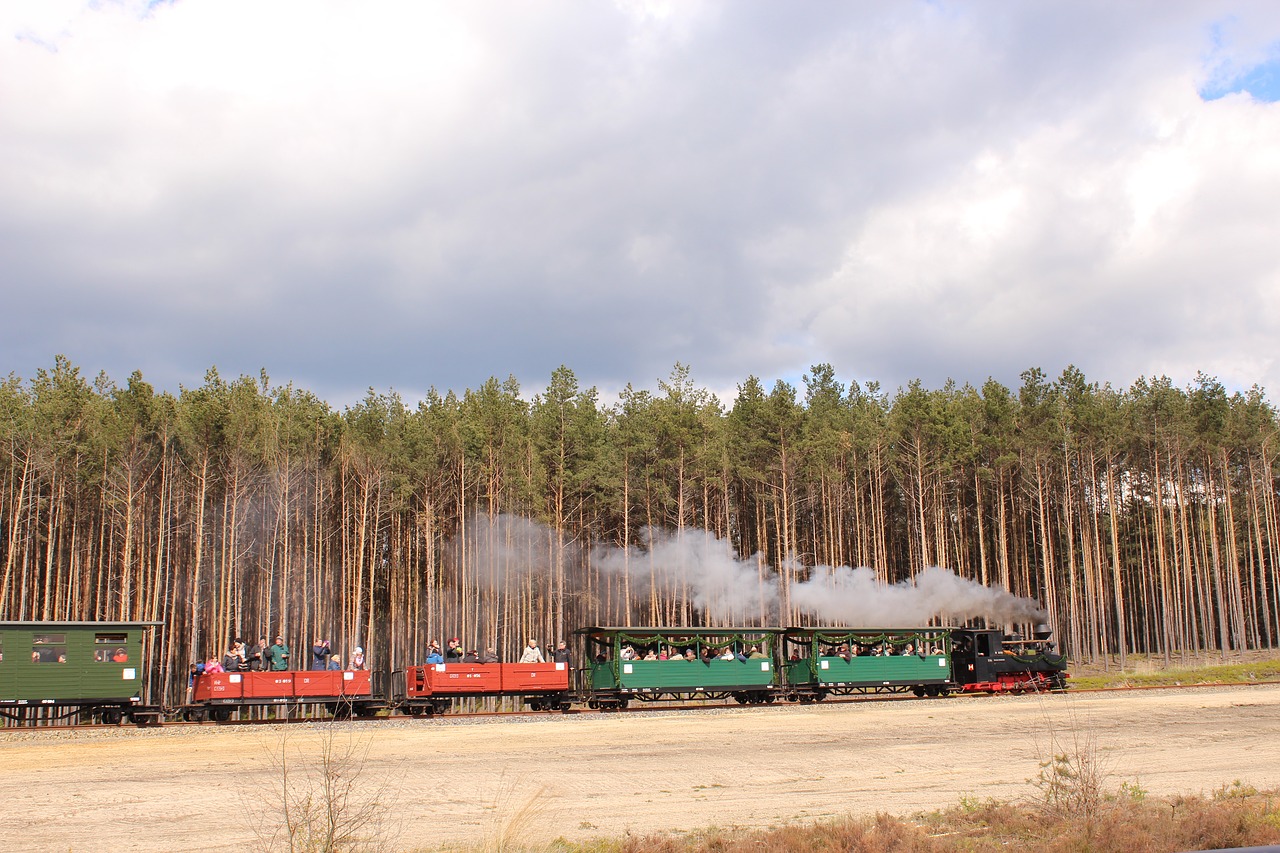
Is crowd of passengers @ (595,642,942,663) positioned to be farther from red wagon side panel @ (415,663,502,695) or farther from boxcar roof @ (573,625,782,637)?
red wagon side panel @ (415,663,502,695)

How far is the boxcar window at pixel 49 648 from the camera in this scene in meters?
26.0

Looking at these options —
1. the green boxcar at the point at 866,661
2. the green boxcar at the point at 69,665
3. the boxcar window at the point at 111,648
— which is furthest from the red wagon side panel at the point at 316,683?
the green boxcar at the point at 866,661

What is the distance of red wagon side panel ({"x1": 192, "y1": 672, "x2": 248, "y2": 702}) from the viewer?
27.3 metres

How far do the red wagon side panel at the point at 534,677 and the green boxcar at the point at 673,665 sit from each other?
3.63 feet

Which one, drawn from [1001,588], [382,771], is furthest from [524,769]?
[1001,588]

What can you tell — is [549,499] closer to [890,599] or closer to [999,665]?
[890,599]

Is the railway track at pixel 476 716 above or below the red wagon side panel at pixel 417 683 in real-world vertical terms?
below

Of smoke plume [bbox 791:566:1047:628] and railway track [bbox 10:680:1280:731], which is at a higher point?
smoke plume [bbox 791:566:1047:628]

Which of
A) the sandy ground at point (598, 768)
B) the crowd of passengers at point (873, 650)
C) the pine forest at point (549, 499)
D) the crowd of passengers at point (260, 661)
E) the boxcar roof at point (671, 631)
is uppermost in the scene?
the pine forest at point (549, 499)

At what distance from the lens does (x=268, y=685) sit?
27719 millimetres

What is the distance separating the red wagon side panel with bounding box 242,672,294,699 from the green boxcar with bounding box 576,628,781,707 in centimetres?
919

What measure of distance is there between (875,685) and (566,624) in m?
20.9

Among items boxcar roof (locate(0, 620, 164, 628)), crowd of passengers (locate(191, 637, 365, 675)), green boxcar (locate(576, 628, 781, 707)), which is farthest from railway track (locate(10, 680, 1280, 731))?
boxcar roof (locate(0, 620, 164, 628))

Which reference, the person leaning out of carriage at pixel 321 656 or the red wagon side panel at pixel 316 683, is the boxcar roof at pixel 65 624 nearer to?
the red wagon side panel at pixel 316 683
